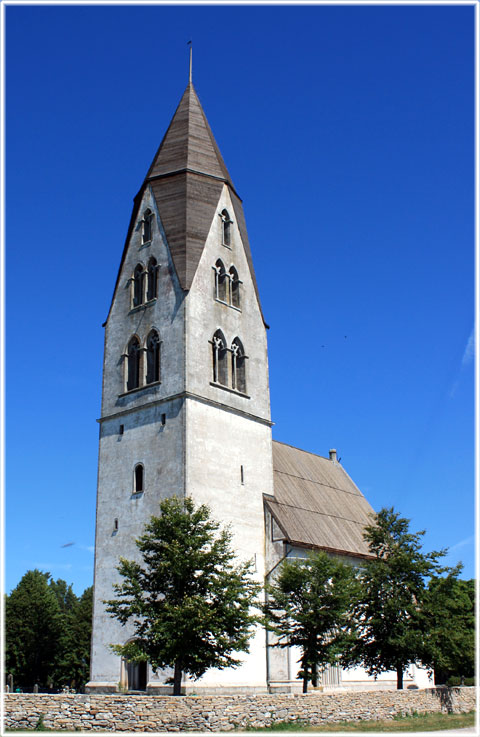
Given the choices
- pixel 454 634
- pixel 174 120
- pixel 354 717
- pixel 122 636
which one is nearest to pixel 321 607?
pixel 354 717

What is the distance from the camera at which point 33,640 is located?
58562 millimetres

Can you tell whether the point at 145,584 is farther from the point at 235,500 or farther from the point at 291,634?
the point at 235,500

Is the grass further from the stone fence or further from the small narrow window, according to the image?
the small narrow window

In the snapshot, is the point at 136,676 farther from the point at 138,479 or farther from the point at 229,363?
the point at 229,363

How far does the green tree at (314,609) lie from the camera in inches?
1257

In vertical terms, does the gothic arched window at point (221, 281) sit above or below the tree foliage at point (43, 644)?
above

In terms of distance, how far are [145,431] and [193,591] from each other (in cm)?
1269

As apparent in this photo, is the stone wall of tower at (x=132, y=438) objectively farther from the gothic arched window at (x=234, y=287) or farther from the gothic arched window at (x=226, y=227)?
the gothic arched window at (x=234, y=287)

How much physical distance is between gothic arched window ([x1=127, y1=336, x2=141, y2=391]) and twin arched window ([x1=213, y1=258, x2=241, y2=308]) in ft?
18.5

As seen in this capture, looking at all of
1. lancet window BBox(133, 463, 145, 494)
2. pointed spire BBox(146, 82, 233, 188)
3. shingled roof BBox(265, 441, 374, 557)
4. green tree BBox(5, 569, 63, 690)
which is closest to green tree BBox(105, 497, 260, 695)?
lancet window BBox(133, 463, 145, 494)

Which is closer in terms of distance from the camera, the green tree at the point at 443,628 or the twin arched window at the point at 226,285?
the green tree at the point at 443,628

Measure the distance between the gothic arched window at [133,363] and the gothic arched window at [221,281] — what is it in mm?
5799

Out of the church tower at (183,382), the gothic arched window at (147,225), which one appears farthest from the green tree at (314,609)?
the gothic arched window at (147,225)

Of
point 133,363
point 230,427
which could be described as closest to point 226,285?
point 133,363
